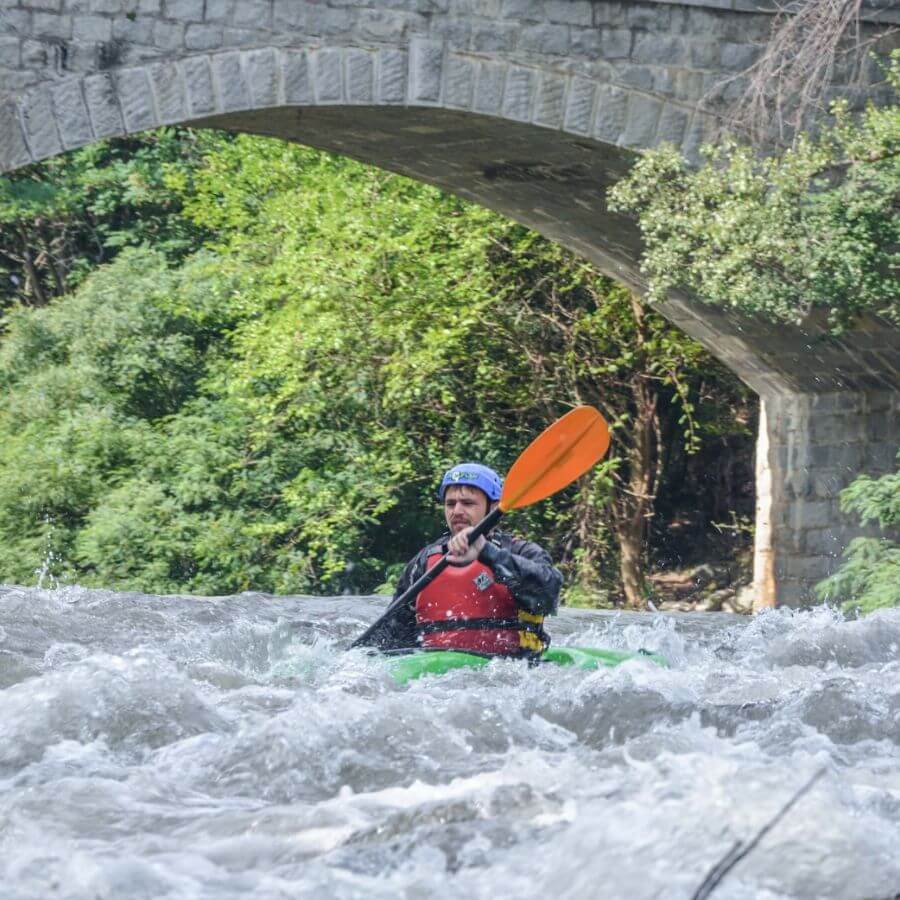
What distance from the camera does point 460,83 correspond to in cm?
786

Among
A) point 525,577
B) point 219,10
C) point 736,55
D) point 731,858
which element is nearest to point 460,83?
point 219,10

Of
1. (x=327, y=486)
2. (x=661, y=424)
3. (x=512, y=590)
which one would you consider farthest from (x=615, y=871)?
(x=661, y=424)

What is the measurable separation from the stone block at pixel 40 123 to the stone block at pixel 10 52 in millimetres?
144

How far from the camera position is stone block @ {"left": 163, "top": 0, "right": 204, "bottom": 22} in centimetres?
746

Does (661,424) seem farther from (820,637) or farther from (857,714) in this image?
(857,714)

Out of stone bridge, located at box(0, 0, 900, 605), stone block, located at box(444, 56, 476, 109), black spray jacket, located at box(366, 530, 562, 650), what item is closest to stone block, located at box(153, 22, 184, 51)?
stone bridge, located at box(0, 0, 900, 605)

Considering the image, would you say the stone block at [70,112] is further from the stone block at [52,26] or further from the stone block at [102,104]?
the stone block at [52,26]

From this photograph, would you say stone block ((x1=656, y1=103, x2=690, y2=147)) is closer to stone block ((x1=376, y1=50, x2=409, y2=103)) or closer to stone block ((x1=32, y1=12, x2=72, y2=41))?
stone block ((x1=376, y1=50, x2=409, y2=103))

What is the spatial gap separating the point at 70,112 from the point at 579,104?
234 cm

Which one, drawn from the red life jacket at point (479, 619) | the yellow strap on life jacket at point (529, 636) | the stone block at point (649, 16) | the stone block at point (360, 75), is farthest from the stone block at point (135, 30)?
the yellow strap on life jacket at point (529, 636)

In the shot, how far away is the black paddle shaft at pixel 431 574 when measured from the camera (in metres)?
5.73

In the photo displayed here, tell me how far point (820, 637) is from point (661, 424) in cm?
472

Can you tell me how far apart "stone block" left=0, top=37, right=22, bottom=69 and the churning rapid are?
95.3 inches

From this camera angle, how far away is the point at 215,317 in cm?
1246
